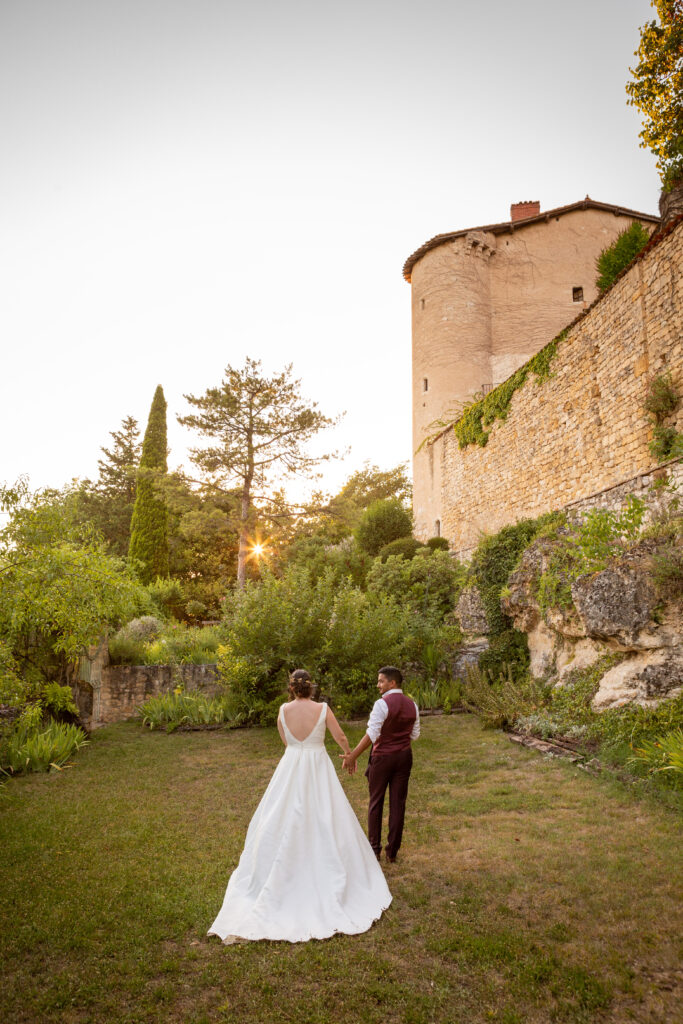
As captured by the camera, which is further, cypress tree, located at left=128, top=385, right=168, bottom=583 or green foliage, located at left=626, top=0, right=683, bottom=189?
cypress tree, located at left=128, top=385, right=168, bottom=583

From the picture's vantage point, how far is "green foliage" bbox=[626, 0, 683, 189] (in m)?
11.1

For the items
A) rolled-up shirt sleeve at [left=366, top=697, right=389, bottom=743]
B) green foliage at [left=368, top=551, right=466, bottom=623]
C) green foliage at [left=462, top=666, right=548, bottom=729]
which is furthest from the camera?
green foliage at [left=368, top=551, right=466, bottom=623]

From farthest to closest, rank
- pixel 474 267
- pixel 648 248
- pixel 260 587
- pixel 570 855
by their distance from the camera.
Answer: pixel 474 267, pixel 260 587, pixel 648 248, pixel 570 855

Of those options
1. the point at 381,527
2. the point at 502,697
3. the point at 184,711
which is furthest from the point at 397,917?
the point at 381,527

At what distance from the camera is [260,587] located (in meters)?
11.5

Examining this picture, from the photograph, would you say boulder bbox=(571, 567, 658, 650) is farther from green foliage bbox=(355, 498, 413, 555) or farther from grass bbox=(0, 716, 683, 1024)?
green foliage bbox=(355, 498, 413, 555)

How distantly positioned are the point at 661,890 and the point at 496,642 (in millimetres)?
7818

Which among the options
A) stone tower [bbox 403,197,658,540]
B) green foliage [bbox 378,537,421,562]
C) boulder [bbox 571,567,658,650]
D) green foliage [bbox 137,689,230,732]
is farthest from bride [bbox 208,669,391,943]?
stone tower [bbox 403,197,658,540]

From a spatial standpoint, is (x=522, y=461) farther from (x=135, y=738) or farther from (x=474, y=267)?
(x=474, y=267)

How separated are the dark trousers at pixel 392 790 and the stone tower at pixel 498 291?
864 inches

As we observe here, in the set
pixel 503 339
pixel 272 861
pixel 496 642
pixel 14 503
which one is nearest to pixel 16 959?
pixel 272 861

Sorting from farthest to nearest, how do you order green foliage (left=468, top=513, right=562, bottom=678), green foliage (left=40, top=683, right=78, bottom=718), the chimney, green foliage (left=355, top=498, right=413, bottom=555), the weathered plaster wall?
the chimney, the weathered plaster wall, green foliage (left=355, top=498, right=413, bottom=555), green foliage (left=468, top=513, right=562, bottom=678), green foliage (left=40, top=683, right=78, bottom=718)

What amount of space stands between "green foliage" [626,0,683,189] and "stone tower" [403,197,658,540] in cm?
1411


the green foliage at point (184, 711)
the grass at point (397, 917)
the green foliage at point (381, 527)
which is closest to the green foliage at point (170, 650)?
the green foliage at point (184, 711)
